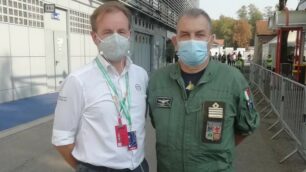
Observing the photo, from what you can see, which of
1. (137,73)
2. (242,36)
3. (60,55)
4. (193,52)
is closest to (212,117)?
(193,52)

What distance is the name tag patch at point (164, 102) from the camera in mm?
2289

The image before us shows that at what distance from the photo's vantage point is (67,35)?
14.2 m

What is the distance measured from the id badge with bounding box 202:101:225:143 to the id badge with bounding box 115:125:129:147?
48cm

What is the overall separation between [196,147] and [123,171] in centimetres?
46

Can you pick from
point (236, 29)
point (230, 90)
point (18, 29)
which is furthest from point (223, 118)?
point (236, 29)

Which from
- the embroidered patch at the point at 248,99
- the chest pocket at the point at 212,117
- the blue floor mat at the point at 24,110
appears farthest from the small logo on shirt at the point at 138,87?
the blue floor mat at the point at 24,110

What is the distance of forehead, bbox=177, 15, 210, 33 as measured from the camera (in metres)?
2.29

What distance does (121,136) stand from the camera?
6.84 feet

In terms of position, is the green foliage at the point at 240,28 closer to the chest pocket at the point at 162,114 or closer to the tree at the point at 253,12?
the tree at the point at 253,12

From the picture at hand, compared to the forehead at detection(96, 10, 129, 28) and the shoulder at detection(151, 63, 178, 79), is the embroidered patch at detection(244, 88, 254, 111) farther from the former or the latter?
the forehead at detection(96, 10, 129, 28)

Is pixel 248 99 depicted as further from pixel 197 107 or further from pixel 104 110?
pixel 104 110

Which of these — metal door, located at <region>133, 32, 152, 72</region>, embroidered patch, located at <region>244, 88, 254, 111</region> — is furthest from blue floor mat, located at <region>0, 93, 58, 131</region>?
metal door, located at <region>133, 32, 152, 72</region>

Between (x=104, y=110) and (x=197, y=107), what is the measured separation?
56 centimetres

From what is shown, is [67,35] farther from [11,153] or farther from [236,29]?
[236,29]
